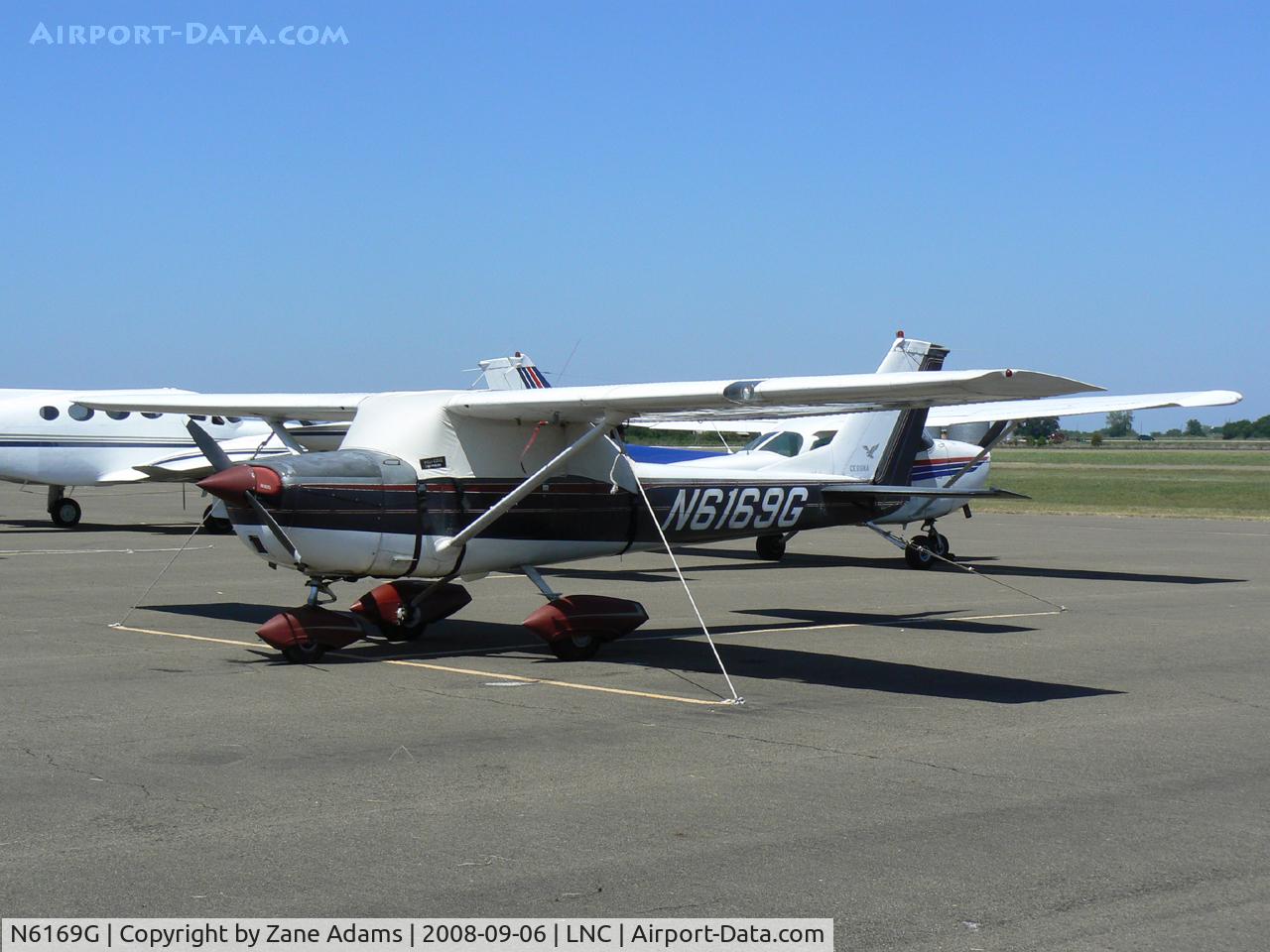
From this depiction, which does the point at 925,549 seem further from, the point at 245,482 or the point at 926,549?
the point at 245,482

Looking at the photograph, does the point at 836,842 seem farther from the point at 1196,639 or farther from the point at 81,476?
the point at 81,476

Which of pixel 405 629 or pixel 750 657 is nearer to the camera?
pixel 750 657

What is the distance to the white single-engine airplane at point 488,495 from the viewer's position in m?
11.4

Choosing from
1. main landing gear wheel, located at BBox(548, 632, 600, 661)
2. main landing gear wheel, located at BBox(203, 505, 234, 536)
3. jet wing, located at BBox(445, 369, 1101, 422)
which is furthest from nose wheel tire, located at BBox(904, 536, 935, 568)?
main landing gear wheel, located at BBox(203, 505, 234, 536)

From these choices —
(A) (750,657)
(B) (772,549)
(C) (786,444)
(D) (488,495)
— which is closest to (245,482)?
(D) (488,495)

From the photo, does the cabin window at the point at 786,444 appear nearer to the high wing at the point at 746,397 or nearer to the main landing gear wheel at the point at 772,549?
the main landing gear wheel at the point at 772,549

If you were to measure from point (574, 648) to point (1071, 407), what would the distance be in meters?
Result: 13.3

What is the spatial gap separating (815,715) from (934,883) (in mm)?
3899

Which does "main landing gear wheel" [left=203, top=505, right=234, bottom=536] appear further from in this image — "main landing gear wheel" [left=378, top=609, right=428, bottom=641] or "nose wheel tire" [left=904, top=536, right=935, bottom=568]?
"main landing gear wheel" [left=378, top=609, right=428, bottom=641]

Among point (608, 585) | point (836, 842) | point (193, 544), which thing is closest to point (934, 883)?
point (836, 842)

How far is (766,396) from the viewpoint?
34.8 feet

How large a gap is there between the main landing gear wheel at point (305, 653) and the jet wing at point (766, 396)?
7.70 feet

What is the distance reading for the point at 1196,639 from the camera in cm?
1376

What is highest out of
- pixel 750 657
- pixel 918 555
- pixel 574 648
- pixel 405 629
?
pixel 918 555
